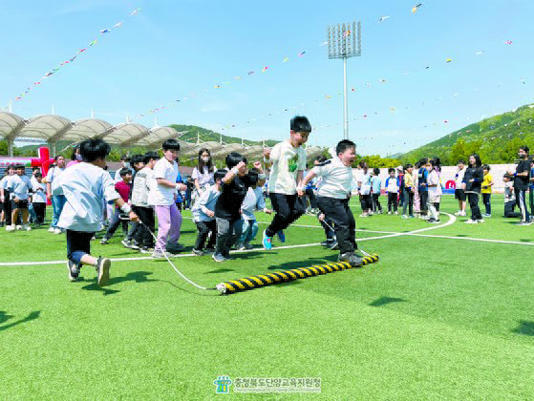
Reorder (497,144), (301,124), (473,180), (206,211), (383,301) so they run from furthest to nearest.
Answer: (497,144), (473,180), (206,211), (301,124), (383,301)

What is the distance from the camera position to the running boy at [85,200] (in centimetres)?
453

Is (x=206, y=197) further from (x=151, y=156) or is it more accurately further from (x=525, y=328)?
(x=525, y=328)

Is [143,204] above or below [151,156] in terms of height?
below

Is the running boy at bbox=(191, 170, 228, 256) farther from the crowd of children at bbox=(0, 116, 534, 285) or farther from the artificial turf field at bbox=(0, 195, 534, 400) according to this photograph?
the artificial turf field at bbox=(0, 195, 534, 400)

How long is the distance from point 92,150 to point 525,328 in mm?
4885

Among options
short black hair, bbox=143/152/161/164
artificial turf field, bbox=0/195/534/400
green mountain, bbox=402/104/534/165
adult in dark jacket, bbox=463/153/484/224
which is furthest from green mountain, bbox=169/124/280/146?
green mountain, bbox=402/104/534/165

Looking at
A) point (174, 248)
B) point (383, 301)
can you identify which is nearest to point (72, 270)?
point (174, 248)

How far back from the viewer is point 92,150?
474 centimetres

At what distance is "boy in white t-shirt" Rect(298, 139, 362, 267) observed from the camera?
18.7 ft

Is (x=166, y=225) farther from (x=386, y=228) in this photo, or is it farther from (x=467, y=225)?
(x=467, y=225)

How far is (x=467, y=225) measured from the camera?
428 inches

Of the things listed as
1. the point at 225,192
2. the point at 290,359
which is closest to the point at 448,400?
the point at 290,359

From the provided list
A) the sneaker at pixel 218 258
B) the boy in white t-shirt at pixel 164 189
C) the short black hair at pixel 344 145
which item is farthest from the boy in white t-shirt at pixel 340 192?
the boy in white t-shirt at pixel 164 189

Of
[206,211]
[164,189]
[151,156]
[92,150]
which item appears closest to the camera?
[92,150]
